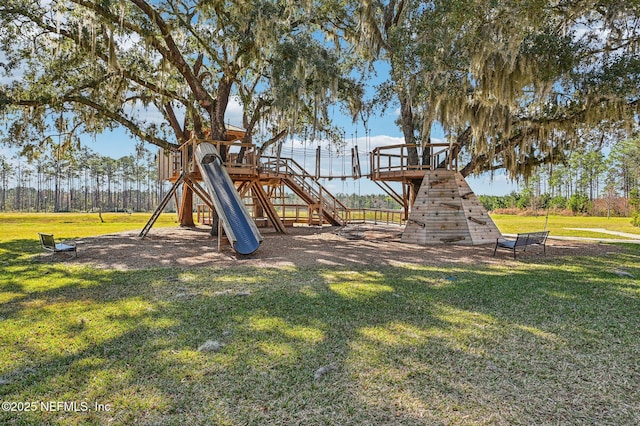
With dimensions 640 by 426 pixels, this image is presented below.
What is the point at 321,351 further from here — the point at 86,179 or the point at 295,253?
the point at 86,179

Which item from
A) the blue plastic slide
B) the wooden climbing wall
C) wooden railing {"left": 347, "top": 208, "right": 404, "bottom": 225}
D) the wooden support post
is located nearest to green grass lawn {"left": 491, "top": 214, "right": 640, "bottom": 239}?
the wooden climbing wall

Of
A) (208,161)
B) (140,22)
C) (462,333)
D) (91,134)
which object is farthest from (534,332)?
(91,134)

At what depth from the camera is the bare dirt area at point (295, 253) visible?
9093mm

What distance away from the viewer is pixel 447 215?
520 inches

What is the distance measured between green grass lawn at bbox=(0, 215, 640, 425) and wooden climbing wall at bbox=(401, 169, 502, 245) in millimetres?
5993

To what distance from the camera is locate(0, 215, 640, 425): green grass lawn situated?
2877 mm

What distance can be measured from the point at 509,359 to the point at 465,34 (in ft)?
28.6

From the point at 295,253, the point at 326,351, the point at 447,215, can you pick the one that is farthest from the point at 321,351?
the point at 447,215

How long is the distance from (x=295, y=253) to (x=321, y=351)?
6593mm

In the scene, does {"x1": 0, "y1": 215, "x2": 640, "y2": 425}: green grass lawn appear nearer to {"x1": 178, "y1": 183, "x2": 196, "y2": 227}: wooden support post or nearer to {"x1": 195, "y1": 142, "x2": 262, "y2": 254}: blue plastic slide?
{"x1": 195, "y1": 142, "x2": 262, "y2": 254}: blue plastic slide

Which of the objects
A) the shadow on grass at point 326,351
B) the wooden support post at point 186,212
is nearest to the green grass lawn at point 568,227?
the shadow on grass at point 326,351

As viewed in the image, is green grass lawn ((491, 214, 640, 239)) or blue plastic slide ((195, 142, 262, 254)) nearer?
blue plastic slide ((195, 142, 262, 254))

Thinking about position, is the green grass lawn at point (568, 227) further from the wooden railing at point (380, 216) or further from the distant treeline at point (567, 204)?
the wooden railing at point (380, 216)

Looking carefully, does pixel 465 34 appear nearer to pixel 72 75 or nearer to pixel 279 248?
pixel 279 248
